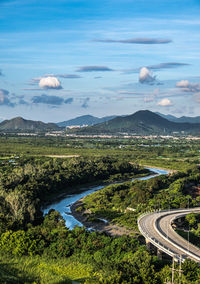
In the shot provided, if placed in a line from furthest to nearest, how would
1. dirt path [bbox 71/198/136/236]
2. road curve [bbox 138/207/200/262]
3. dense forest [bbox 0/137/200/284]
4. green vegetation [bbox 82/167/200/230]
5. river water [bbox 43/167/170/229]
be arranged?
green vegetation [bbox 82/167/200/230] → river water [bbox 43/167/170/229] → dirt path [bbox 71/198/136/236] → road curve [bbox 138/207/200/262] → dense forest [bbox 0/137/200/284]

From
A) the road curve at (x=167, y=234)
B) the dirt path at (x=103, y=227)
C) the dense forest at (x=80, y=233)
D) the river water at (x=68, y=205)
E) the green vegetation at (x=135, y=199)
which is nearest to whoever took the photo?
the dense forest at (x=80, y=233)

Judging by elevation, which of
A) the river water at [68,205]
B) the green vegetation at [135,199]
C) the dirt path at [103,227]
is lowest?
Answer: the dirt path at [103,227]

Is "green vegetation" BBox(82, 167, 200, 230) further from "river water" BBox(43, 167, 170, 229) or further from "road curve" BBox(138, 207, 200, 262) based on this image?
"road curve" BBox(138, 207, 200, 262)

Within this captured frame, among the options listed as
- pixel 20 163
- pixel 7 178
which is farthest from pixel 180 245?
pixel 20 163

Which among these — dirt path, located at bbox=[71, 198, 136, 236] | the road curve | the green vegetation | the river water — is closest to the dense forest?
the green vegetation

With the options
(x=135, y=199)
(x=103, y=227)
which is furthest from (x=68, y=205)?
(x=103, y=227)

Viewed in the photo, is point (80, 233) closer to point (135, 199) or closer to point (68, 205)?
point (135, 199)

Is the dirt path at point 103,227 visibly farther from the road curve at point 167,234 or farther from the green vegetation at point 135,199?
the road curve at point 167,234

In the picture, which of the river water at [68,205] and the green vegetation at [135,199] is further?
the green vegetation at [135,199]

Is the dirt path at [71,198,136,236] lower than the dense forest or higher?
lower

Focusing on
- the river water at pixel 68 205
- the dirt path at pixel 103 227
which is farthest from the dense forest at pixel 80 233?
the river water at pixel 68 205

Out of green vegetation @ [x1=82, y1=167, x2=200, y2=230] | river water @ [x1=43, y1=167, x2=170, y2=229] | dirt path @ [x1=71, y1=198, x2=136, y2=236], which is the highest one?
green vegetation @ [x1=82, y1=167, x2=200, y2=230]
